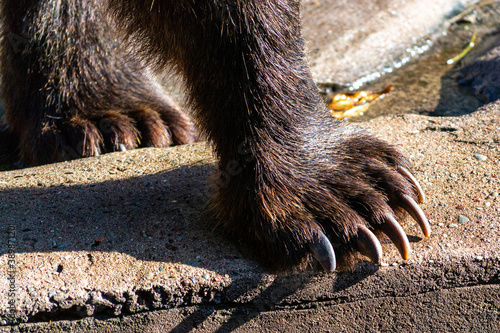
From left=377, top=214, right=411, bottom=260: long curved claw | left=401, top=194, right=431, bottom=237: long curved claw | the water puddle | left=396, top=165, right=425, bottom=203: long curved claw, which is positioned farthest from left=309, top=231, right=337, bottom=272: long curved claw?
the water puddle

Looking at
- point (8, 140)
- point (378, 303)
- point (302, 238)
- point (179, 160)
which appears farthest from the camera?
point (8, 140)

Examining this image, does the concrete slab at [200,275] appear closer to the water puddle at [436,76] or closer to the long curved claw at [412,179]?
the long curved claw at [412,179]

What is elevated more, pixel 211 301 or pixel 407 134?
pixel 211 301

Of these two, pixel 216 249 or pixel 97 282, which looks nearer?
pixel 97 282

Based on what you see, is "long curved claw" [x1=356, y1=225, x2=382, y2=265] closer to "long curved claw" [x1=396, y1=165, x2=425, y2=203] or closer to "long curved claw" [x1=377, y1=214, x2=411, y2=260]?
"long curved claw" [x1=377, y1=214, x2=411, y2=260]

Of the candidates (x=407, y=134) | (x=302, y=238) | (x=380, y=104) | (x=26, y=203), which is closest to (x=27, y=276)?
(x=26, y=203)

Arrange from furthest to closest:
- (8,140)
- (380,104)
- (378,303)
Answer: (380,104) < (8,140) < (378,303)

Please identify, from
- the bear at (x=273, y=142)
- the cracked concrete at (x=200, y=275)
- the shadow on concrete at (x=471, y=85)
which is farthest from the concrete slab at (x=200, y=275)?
the shadow on concrete at (x=471, y=85)

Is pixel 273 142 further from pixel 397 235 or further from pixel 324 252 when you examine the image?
pixel 397 235

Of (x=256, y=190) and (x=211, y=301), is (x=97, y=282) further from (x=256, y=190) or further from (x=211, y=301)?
(x=256, y=190)
